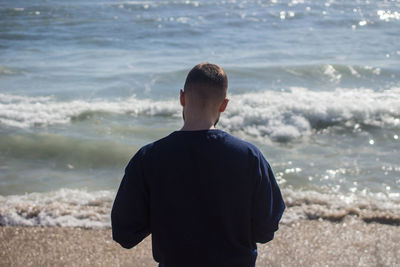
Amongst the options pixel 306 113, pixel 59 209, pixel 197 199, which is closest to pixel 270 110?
pixel 306 113

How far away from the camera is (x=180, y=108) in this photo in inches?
326

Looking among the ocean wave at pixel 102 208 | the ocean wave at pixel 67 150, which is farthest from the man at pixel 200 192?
the ocean wave at pixel 67 150

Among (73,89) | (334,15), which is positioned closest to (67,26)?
(73,89)

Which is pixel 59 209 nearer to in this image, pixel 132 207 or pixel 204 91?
pixel 132 207

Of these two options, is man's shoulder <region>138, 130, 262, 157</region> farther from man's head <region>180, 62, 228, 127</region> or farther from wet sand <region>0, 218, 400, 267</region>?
wet sand <region>0, 218, 400, 267</region>

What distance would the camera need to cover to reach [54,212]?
417 cm

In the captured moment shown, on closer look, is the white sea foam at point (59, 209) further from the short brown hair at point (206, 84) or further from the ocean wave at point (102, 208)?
the short brown hair at point (206, 84)

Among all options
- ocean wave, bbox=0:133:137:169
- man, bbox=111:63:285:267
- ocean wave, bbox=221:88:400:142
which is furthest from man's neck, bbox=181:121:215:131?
ocean wave, bbox=221:88:400:142

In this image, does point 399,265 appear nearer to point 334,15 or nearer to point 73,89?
point 73,89

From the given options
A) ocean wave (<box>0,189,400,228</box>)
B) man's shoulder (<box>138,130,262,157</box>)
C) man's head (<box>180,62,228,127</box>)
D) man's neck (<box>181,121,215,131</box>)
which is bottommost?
ocean wave (<box>0,189,400,228</box>)

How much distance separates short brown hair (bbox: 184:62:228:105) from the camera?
1865mm

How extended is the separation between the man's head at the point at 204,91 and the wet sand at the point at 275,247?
183 centimetres

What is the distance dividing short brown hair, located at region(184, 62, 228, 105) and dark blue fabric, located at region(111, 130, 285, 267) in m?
0.15

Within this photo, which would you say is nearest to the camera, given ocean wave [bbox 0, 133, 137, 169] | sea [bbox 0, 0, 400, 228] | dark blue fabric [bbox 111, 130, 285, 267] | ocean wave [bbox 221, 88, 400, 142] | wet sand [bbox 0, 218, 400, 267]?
dark blue fabric [bbox 111, 130, 285, 267]
